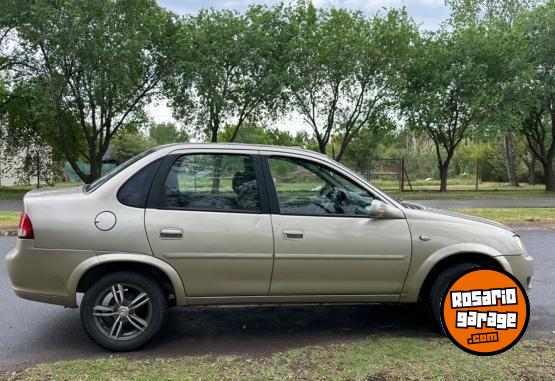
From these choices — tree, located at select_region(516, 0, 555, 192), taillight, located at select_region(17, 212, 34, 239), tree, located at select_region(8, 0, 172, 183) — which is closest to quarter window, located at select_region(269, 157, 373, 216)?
taillight, located at select_region(17, 212, 34, 239)

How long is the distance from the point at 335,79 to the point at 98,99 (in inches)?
415

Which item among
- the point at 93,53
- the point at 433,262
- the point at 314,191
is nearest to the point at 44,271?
the point at 314,191

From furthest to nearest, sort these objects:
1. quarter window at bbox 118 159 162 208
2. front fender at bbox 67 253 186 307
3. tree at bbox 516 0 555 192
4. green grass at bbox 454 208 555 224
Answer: tree at bbox 516 0 555 192
green grass at bbox 454 208 555 224
quarter window at bbox 118 159 162 208
front fender at bbox 67 253 186 307

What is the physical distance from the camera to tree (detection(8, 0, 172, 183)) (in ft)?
59.8

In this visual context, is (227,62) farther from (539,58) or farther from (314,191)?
(314,191)

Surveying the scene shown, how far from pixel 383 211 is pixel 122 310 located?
2.37 m

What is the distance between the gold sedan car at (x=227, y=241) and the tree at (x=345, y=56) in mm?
17893

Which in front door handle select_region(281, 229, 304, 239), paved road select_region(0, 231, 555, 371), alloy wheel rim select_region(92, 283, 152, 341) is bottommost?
paved road select_region(0, 231, 555, 371)

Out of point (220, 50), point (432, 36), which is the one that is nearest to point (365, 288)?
point (220, 50)

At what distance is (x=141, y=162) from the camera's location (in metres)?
4.31

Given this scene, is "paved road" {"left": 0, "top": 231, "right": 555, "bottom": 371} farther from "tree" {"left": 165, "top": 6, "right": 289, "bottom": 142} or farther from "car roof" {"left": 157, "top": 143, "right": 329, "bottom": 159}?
"tree" {"left": 165, "top": 6, "right": 289, "bottom": 142}

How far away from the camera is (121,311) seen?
163 inches

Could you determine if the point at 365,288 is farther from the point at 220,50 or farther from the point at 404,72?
the point at 404,72

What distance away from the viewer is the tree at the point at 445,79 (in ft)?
78.0
